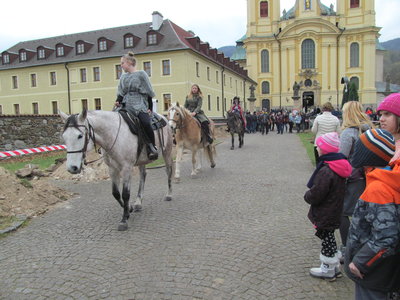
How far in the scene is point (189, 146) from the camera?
990 centimetres

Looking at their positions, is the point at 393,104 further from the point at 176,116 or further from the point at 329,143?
the point at 176,116

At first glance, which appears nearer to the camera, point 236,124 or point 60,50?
point 236,124

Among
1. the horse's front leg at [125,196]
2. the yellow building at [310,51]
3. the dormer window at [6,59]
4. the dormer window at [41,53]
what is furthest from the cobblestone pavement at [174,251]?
the yellow building at [310,51]

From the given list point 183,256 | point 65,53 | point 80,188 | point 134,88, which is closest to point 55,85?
point 65,53

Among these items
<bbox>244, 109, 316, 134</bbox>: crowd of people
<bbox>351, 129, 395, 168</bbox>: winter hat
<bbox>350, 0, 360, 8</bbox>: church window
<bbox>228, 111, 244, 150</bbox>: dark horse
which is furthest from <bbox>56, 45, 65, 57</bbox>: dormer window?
<bbox>350, 0, 360, 8</bbox>: church window

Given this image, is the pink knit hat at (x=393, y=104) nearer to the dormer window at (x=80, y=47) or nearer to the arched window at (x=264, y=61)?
the dormer window at (x=80, y=47)

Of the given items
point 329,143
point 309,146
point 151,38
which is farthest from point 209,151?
point 151,38

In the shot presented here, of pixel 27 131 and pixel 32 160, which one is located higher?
pixel 27 131

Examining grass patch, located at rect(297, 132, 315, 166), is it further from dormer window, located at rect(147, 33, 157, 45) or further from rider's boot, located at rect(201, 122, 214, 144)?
dormer window, located at rect(147, 33, 157, 45)

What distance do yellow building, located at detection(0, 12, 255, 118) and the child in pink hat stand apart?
33.2 metres

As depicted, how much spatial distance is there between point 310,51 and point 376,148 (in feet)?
219

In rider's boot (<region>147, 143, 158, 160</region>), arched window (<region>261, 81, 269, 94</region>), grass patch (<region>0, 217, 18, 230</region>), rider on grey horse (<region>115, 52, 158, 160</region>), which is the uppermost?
arched window (<region>261, 81, 269, 94</region>)

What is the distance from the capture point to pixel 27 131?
17672mm

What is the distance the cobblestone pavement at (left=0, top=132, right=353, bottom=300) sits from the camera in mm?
3420
